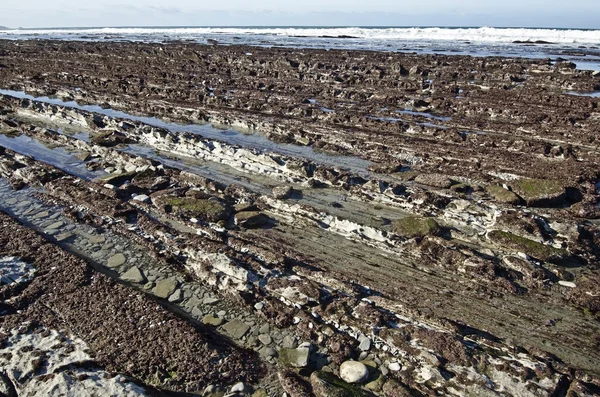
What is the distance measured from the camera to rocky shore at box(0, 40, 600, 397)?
16.9 feet

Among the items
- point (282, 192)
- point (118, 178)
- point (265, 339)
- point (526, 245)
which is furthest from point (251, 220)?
point (526, 245)

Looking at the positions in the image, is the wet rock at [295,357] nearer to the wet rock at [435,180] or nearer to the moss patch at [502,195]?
the wet rock at [435,180]

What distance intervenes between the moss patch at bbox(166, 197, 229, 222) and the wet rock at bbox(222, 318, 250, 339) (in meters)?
3.24

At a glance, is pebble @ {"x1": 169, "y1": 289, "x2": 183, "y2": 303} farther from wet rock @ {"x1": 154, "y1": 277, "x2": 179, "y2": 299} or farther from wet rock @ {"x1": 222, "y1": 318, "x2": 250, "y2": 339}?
wet rock @ {"x1": 222, "y1": 318, "x2": 250, "y2": 339}

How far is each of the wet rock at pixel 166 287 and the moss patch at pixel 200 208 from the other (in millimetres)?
2094

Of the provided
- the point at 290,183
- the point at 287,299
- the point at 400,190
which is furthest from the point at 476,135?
the point at 287,299

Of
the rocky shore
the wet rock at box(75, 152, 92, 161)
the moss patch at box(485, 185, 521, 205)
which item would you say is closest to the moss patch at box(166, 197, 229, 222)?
the rocky shore

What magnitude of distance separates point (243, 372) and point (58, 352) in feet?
8.58

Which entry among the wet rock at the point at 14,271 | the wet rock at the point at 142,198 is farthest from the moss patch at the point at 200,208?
the wet rock at the point at 14,271

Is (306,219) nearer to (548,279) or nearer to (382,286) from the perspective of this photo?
(382,286)

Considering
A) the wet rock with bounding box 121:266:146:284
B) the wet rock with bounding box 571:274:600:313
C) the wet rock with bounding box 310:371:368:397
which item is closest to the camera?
the wet rock with bounding box 310:371:368:397

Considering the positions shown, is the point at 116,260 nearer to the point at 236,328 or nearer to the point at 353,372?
the point at 236,328

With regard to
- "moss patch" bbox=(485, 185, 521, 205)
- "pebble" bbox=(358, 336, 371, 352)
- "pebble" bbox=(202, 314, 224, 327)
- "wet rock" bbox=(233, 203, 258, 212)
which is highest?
"moss patch" bbox=(485, 185, 521, 205)

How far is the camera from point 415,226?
8289mm
